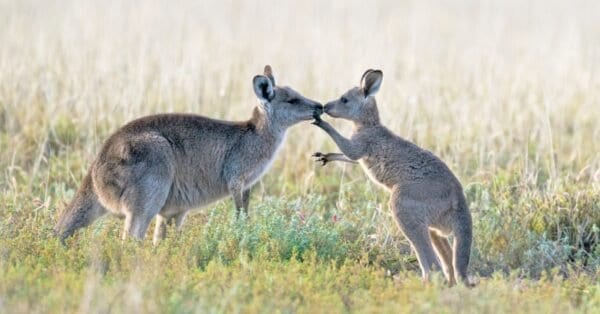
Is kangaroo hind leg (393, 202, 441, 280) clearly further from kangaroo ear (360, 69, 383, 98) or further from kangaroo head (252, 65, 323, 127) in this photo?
kangaroo head (252, 65, 323, 127)

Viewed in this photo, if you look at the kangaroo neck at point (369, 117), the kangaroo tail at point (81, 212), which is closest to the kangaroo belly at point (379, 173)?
the kangaroo neck at point (369, 117)

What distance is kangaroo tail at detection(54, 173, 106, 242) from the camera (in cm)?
779

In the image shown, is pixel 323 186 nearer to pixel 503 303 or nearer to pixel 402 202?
pixel 402 202

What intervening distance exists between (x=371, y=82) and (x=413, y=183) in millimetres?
1232

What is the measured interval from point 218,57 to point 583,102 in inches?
209

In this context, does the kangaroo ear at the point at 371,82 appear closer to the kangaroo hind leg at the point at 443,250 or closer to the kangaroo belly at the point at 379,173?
the kangaroo belly at the point at 379,173

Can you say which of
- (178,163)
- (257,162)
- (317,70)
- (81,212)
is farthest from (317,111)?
(317,70)

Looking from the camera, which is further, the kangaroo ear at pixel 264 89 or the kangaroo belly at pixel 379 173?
the kangaroo ear at pixel 264 89

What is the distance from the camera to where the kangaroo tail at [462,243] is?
24.0ft

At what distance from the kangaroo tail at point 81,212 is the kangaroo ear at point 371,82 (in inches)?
93.3

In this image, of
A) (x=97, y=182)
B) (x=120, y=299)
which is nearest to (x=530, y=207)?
(x=97, y=182)

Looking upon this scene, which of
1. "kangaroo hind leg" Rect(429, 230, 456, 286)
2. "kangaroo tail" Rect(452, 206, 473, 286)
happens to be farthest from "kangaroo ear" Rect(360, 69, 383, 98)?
"kangaroo tail" Rect(452, 206, 473, 286)

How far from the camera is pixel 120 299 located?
5.58 m

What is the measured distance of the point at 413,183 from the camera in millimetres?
7742
